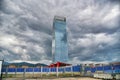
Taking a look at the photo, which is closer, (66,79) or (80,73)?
(66,79)

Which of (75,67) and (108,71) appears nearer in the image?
(108,71)

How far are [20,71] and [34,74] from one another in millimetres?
4044

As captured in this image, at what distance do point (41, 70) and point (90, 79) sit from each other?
17.7m

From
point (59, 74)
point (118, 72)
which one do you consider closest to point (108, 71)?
point (118, 72)

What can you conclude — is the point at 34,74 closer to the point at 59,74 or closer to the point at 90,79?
the point at 59,74

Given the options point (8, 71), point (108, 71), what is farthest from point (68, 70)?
point (8, 71)

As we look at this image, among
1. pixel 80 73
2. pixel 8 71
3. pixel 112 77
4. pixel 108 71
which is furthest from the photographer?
pixel 8 71

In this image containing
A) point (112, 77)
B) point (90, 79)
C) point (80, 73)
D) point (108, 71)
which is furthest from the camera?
point (80, 73)

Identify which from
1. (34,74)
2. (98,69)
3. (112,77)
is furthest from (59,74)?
(112,77)

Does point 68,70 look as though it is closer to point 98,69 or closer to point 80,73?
point 80,73

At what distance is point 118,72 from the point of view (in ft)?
127

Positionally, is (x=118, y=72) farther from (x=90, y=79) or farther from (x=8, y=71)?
(x=8, y=71)

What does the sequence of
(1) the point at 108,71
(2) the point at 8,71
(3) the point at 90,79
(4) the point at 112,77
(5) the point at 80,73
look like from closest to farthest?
(3) the point at 90,79
(4) the point at 112,77
(1) the point at 108,71
(5) the point at 80,73
(2) the point at 8,71

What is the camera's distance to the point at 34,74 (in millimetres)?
45844
